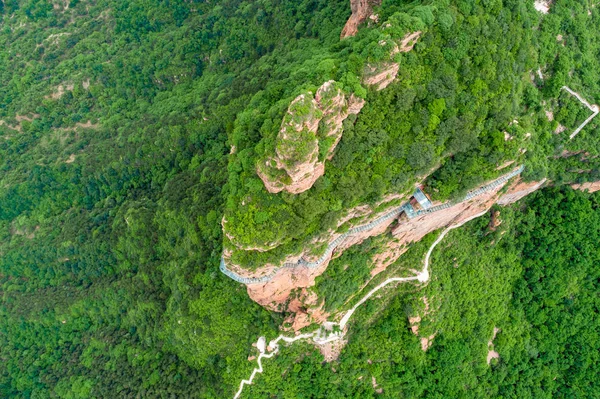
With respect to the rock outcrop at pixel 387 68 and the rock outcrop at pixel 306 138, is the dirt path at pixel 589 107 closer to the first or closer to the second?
the rock outcrop at pixel 387 68

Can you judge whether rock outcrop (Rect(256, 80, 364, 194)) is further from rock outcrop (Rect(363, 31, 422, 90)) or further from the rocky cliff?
the rocky cliff

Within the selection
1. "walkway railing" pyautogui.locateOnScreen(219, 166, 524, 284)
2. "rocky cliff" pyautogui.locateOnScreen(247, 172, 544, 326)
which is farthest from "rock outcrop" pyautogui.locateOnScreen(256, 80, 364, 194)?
"rocky cliff" pyautogui.locateOnScreen(247, 172, 544, 326)

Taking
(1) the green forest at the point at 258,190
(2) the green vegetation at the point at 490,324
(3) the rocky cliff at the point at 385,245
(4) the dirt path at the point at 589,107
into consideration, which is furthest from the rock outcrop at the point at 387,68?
(2) the green vegetation at the point at 490,324

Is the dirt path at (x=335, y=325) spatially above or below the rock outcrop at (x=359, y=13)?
below

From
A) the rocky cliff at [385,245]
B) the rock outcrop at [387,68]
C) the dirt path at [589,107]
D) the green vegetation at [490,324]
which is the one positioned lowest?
the green vegetation at [490,324]

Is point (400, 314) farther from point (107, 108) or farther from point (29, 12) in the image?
point (29, 12)

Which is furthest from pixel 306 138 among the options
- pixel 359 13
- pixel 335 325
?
pixel 335 325
